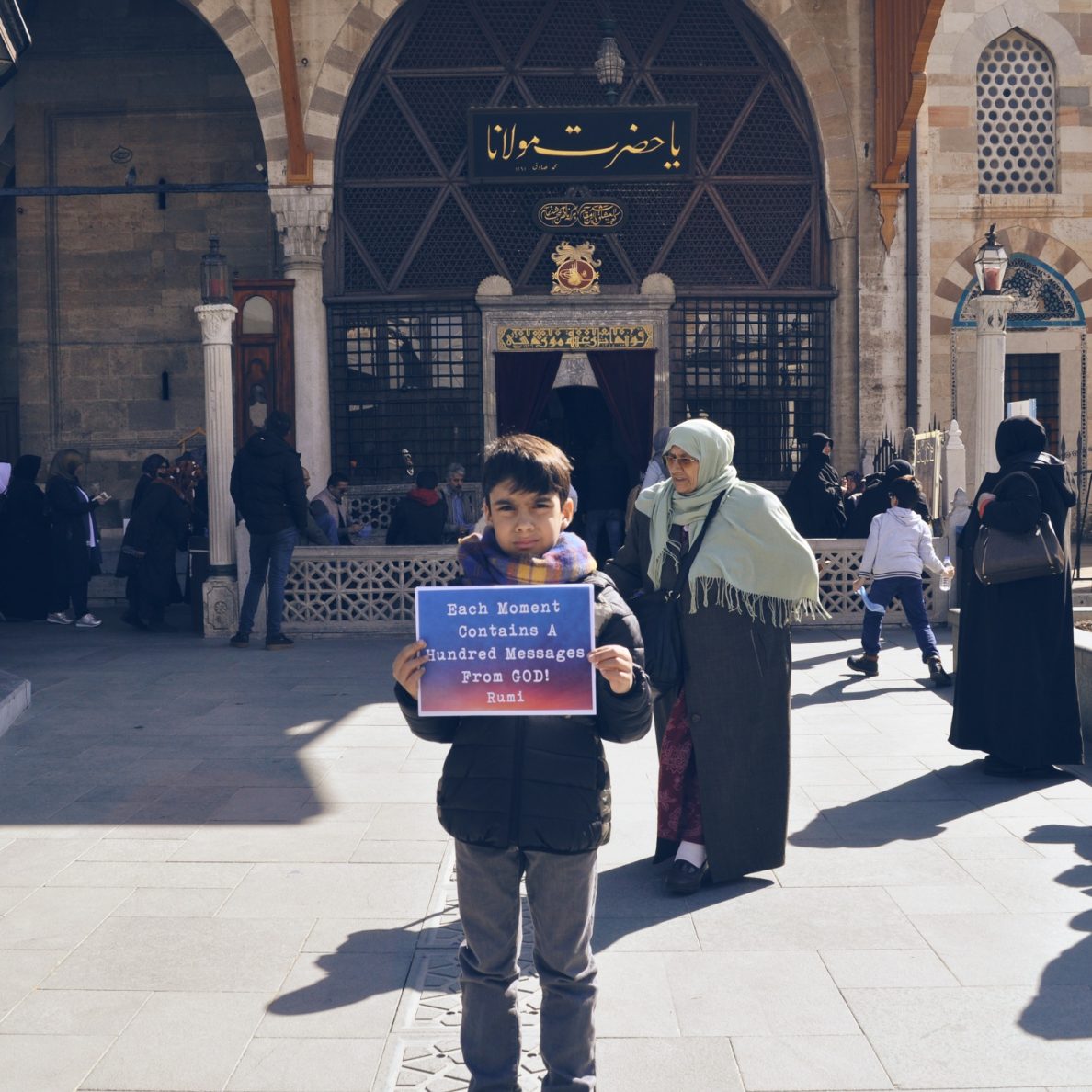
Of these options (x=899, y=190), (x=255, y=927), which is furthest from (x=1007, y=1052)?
(x=899, y=190)

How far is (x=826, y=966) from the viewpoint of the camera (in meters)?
3.69

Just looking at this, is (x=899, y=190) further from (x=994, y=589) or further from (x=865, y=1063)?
(x=865, y=1063)

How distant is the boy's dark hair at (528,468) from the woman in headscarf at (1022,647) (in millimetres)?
3618

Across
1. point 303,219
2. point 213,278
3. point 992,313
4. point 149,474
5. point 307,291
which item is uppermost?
point 303,219

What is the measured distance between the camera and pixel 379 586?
11234 mm

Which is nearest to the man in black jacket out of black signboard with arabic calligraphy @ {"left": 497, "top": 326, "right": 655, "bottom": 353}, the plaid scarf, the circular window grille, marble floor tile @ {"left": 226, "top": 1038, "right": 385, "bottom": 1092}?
black signboard with arabic calligraphy @ {"left": 497, "top": 326, "right": 655, "bottom": 353}

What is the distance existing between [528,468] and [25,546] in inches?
399

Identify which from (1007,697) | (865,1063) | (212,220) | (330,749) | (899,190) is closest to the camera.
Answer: (865,1063)

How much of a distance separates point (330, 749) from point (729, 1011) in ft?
11.8

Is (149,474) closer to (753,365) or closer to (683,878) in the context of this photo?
(753,365)

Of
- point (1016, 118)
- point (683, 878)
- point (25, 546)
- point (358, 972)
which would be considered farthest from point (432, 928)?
point (1016, 118)

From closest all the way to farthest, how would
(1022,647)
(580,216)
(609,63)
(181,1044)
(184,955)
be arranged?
(181,1044) < (184,955) < (1022,647) < (609,63) < (580,216)

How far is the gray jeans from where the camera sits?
2.77 meters

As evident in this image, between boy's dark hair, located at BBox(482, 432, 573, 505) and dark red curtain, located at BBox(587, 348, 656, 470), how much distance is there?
11.2 meters
